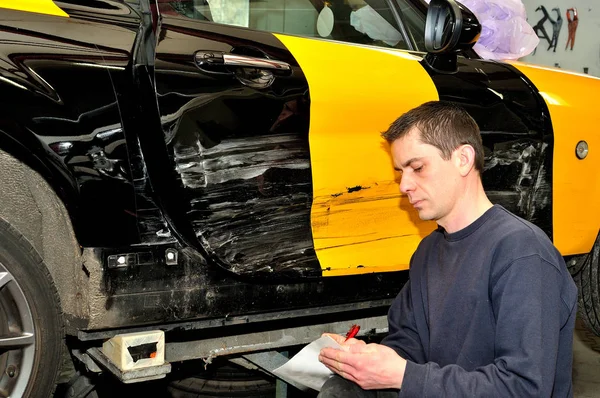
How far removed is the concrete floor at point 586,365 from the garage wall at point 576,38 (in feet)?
12.2

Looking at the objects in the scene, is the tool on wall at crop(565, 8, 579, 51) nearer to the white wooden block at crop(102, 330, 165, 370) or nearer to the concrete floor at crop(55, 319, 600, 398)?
the concrete floor at crop(55, 319, 600, 398)

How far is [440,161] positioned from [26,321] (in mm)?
1127

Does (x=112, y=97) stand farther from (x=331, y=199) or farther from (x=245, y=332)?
(x=245, y=332)

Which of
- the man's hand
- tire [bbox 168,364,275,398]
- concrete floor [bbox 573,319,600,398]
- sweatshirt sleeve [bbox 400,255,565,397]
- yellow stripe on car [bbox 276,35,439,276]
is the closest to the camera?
sweatshirt sleeve [bbox 400,255,565,397]

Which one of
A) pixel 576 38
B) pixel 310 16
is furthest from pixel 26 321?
pixel 576 38

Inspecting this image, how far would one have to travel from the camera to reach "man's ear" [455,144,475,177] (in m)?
1.82

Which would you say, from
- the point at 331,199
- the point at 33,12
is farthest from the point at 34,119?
the point at 331,199

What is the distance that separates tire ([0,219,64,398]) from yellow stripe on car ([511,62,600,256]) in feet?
5.78

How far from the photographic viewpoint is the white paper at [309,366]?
6.47 ft

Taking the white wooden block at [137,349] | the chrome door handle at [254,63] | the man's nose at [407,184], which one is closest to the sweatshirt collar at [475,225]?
the man's nose at [407,184]

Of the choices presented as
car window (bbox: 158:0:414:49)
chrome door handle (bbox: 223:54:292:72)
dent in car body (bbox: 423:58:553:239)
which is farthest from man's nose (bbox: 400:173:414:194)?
car window (bbox: 158:0:414:49)

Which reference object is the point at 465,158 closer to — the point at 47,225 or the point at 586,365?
the point at 47,225

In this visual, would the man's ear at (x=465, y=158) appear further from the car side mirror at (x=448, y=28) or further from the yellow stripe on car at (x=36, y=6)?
the yellow stripe on car at (x=36, y=6)

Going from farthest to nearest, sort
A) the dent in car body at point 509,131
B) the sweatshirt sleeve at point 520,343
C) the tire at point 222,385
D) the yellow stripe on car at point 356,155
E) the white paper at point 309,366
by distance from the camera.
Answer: the tire at point 222,385, the dent in car body at point 509,131, the yellow stripe on car at point 356,155, the white paper at point 309,366, the sweatshirt sleeve at point 520,343
